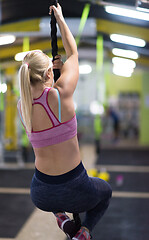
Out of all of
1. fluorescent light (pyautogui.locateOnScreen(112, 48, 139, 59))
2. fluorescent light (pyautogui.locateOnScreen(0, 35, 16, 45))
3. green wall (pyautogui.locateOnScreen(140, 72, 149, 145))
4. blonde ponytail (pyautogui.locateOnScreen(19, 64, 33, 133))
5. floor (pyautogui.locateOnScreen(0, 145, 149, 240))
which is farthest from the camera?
green wall (pyautogui.locateOnScreen(140, 72, 149, 145))

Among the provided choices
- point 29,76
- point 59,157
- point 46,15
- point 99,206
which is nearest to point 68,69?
point 29,76

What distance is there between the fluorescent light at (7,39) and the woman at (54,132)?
15.9 ft

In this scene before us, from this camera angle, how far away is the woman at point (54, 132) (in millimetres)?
1646

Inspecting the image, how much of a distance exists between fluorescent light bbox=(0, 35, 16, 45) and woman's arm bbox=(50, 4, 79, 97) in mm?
4743

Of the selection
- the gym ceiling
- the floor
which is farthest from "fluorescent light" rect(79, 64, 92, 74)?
the floor

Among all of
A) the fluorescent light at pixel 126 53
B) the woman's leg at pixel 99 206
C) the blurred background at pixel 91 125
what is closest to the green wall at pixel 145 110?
the blurred background at pixel 91 125

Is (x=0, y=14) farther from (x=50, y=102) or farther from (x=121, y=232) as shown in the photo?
(x=50, y=102)

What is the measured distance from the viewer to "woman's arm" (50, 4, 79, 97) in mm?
1665

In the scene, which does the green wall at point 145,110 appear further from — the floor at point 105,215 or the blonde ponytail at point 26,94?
the blonde ponytail at point 26,94

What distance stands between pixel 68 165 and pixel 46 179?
0.43 feet

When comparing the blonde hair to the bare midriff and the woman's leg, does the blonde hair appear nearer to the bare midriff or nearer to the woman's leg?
the bare midriff

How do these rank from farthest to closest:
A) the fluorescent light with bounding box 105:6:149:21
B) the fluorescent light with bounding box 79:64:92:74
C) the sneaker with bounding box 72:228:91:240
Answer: the fluorescent light with bounding box 79:64:92:74
the fluorescent light with bounding box 105:6:149:21
the sneaker with bounding box 72:228:91:240

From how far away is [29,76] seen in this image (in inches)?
65.7

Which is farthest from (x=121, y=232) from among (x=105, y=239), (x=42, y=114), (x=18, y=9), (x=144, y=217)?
(x=18, y=9)
